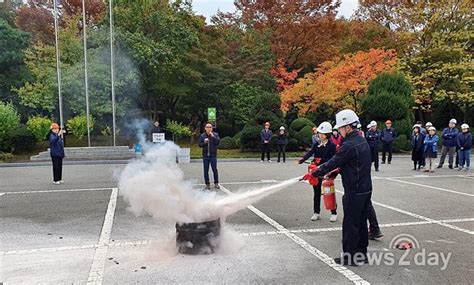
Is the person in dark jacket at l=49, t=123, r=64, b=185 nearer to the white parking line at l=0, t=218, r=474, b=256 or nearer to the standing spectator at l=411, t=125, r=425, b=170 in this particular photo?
the white parking line at l=0, t=218, r=474, b=256

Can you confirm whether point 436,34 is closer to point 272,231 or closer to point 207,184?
point 207,184

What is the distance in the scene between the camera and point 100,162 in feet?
68.5

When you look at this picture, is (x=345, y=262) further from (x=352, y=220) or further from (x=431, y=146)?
(x=431, y=146)

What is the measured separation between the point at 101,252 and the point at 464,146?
15.0 metres

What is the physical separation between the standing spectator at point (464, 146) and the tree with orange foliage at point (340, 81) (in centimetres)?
896

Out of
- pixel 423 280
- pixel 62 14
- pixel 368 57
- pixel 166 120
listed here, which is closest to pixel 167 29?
pixel 166 120

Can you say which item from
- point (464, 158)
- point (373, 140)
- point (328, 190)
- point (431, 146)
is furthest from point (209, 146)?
point (464, 158)

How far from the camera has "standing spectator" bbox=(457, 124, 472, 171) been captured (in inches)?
632

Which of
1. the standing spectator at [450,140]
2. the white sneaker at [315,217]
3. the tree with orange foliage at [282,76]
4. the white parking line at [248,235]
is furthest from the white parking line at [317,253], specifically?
the tree with orange foliage at [282,76]

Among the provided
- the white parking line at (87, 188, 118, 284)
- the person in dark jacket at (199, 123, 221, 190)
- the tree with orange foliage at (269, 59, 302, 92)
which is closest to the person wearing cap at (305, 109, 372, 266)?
the white parking line at (87, 188, 118, 284)

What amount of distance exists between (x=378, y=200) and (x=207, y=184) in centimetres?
474

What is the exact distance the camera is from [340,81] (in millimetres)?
24469

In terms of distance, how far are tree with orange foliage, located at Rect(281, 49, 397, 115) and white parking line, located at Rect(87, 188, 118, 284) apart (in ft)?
58.7

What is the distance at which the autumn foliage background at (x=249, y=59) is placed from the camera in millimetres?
26016
